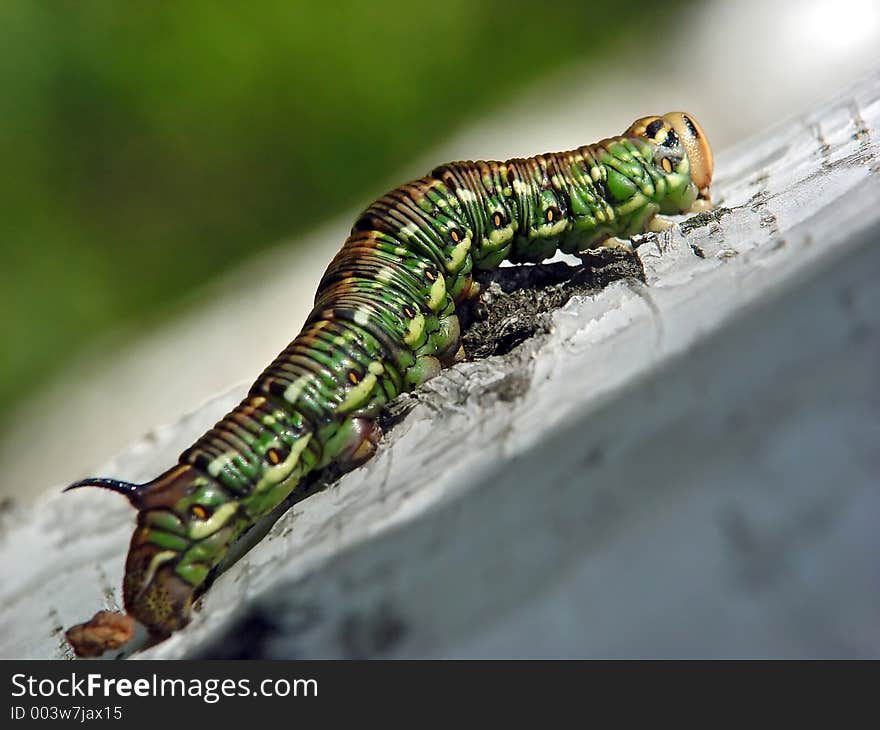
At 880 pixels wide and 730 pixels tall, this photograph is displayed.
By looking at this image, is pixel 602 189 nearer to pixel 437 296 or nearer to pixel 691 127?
pixel 691 127

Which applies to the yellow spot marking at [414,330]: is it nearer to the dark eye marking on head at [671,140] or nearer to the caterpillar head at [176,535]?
the caterpillar head at [176,535]

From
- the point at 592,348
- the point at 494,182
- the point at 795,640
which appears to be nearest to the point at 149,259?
the point at 494,182

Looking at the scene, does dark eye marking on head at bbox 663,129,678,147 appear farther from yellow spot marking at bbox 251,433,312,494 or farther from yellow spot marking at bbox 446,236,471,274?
yellow spot marking at bbox 251,433,312,494

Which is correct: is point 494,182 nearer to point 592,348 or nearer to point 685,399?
point 592,348

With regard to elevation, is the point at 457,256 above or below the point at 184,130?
below

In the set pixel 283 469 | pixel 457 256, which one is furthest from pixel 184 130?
pixel 283 469
